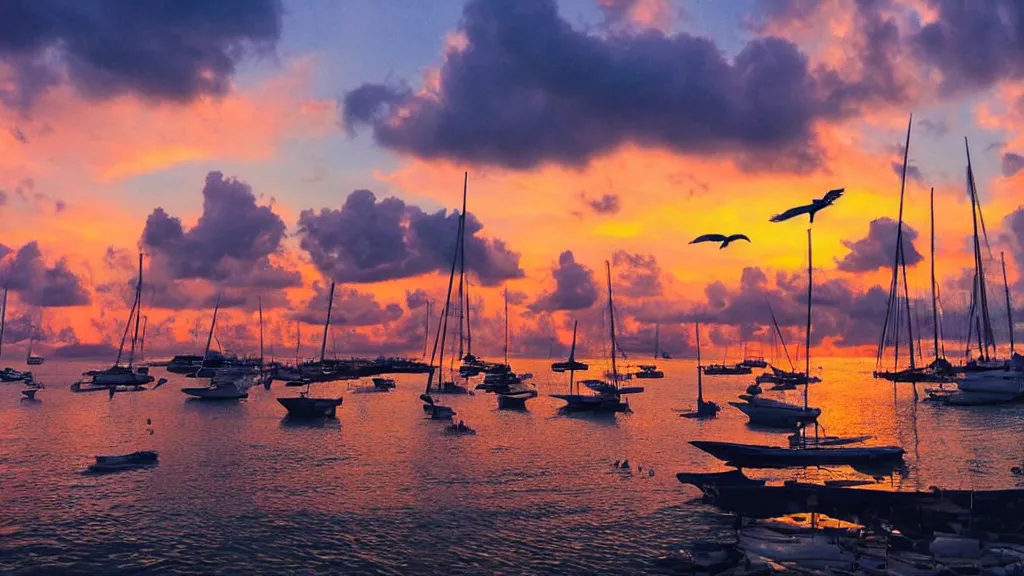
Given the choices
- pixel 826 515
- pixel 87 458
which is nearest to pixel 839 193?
pixel 826 515

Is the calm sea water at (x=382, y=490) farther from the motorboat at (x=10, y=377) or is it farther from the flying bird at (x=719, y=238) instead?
the motorboat at (x=10, y=377)

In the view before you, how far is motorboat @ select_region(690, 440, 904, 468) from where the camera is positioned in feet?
151

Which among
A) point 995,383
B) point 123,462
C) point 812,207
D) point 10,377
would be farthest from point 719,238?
point 10,377

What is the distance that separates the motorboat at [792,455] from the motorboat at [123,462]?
4210 cm

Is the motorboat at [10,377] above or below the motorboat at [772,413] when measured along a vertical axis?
below

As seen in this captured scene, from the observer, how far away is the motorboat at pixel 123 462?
174 feet

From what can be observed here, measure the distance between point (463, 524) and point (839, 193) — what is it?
96.1 feet

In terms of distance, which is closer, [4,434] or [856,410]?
[4,434]

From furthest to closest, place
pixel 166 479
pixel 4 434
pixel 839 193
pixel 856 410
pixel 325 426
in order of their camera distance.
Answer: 1. pixel 856 410
2. pixel 325 426
3. pixel 4 434
4. pixel 166 479
5. pixel 839 193

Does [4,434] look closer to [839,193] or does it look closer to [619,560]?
[619,560]

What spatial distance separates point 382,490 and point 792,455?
2688cm

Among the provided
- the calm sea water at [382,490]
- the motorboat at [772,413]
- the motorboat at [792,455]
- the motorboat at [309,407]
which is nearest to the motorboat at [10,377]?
the calm sea water at [382,490]

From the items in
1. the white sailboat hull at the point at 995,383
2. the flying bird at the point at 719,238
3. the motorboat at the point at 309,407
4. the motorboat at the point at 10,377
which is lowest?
the motorboat at the point at 10,377

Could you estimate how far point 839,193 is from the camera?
42719 mm
